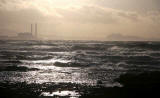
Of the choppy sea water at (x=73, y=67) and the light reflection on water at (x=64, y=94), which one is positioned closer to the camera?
the light reflection on water at (x=64, y=94)

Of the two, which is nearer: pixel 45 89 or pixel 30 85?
pixel 45 89

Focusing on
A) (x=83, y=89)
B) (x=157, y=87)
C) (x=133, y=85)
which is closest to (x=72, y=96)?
(x=83, y=89)

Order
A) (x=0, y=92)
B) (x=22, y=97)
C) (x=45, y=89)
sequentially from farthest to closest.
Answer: (x=45, y=89) < (x=0, y=92) < (x=22, y=97)

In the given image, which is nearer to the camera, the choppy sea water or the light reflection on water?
the light reflection on water

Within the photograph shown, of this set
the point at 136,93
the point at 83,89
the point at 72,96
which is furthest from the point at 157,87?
the point at 72,96

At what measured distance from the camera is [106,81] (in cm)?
1570

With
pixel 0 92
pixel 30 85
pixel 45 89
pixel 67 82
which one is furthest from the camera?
pixel 67 82

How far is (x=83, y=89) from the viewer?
512 inches

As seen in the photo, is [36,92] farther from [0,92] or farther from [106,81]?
[106,81]

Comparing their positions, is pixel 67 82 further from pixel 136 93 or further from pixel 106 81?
pixel 136 93

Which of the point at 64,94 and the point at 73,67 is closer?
the point at 64,94

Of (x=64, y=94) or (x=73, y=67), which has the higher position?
(x=64, y=94)

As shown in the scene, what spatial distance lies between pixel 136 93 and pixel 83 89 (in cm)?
305

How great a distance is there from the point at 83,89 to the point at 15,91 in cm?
389
